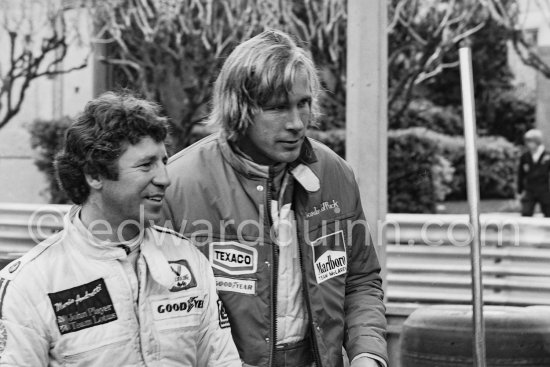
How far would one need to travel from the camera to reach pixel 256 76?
295 cm

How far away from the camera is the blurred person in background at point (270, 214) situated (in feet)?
9.61

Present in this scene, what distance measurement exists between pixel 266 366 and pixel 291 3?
12995 millimetres

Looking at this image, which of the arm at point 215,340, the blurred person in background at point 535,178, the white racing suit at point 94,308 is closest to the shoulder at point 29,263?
the white racing suit at point 94,308

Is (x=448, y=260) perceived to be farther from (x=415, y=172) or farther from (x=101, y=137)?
(x=415, y=172)

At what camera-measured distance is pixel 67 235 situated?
8.47ft

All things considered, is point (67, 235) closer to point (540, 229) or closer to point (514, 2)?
point (540, 229)

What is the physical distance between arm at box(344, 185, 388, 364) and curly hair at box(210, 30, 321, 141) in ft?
1.59

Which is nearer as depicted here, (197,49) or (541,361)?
(541,361)

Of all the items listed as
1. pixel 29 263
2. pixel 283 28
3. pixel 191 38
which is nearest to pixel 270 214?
pixel 29 263

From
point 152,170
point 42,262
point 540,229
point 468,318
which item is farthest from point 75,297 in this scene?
point 540,229

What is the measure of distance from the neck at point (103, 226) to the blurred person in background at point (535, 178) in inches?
454

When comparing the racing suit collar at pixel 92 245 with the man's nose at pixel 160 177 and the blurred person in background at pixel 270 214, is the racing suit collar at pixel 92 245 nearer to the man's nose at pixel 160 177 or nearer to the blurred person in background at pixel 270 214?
the man's nose at pixel 160 177

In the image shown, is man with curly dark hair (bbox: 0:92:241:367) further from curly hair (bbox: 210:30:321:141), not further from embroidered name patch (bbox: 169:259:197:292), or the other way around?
curly hair (bbox: 210:30:321:141)

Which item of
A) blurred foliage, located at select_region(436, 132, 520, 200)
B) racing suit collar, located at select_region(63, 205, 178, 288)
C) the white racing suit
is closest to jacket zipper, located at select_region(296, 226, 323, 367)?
the white racing suit
